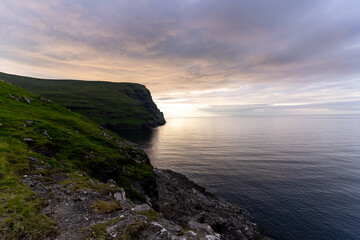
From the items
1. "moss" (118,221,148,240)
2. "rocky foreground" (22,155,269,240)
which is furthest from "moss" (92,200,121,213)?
"moss" (118,221,148,240)

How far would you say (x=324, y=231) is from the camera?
29391 mm

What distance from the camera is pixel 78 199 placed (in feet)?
43.6

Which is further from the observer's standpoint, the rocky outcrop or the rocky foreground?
the rocky outcrop

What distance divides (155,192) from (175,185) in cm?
1436

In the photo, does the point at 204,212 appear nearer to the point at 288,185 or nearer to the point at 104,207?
the point at 104,207

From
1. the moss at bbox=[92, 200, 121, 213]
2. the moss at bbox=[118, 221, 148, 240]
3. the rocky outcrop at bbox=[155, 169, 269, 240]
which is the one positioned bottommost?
the rocky outcrop at bbox=[155, 169, 269, 240]

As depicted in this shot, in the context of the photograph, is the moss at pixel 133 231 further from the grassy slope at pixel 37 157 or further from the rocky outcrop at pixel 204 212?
the rocky outcrop at pixel 204 212

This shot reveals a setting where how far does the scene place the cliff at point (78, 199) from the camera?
9.78 metres

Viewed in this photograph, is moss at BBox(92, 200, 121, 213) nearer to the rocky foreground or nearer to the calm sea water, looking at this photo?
the rocky foreground

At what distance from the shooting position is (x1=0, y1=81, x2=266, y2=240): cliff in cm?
978

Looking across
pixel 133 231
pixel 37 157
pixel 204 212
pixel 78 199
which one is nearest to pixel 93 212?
pixel 78 199

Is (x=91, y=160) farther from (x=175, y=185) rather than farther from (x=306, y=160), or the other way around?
(x=306, y=160)

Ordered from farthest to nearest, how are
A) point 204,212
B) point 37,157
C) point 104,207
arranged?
point 204,212
point 37,157
point 104,207

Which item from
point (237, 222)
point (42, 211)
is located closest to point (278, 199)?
point (237, 222)
